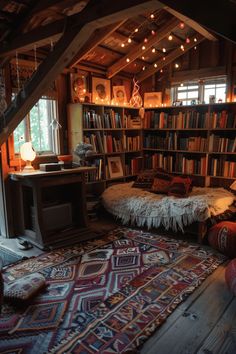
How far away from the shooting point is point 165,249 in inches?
122

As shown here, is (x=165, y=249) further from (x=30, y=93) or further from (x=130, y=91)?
(x=130, y=91)

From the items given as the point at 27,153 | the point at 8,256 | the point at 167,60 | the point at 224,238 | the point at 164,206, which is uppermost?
the point at 167,60

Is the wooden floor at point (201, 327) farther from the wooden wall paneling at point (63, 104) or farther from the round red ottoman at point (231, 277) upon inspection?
the wooden wall paneling at point (63, 104)

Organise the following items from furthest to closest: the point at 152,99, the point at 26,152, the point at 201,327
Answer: the point at 152,99, the point at 26,152, the point at 201,327

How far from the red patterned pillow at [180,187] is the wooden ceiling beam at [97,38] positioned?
6.91ft

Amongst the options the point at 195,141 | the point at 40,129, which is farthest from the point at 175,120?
the point at 40,129

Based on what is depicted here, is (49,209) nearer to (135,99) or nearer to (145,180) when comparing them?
(145,180)

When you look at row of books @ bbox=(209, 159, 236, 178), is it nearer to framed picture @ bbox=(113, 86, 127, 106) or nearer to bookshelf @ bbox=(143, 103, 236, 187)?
bookshelf @ bbox=(143, 103, 236, 187)

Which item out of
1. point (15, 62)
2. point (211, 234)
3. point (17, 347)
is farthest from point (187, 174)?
point (17, 347)

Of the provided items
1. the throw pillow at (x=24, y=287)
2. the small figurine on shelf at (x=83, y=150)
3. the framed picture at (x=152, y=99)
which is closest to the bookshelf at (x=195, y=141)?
the framed picture at (x=152, y=99)

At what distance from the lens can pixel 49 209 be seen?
340cm

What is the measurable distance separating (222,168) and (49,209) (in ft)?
8.52

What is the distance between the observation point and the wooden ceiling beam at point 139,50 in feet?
12.5

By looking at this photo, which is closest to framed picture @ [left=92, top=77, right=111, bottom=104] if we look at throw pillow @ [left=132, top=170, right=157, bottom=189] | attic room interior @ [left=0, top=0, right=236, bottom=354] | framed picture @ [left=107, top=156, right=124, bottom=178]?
attic room interior @ [left=0, top=0, right=236, bottom=354]
